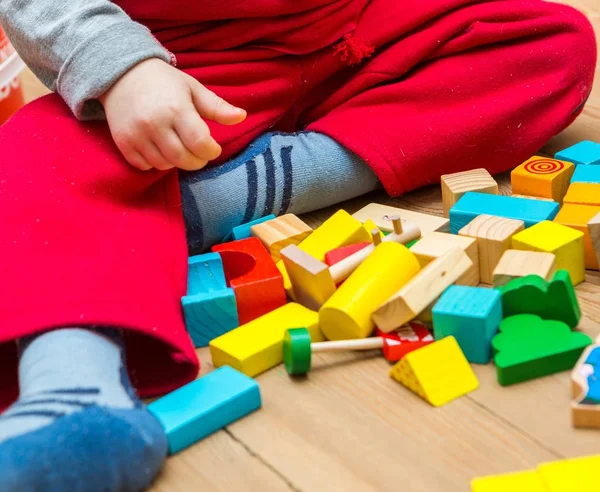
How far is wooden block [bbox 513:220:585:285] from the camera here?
0.71 metres

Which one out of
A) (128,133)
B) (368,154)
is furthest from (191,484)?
(368,154)

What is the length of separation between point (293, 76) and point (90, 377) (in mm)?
522

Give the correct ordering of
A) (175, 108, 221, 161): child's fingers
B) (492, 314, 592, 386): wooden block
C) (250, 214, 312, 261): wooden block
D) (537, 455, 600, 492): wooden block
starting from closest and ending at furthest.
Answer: (537, 455, 600, 492): wooden block < (492, 314, 592, 386): wooden block < (175, 108, 221, 161): child's fingers < (250, 214, 312, 261): wooden block

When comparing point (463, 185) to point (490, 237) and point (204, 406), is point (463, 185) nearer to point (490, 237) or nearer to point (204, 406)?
point (490, 237)

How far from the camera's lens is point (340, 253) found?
76cm

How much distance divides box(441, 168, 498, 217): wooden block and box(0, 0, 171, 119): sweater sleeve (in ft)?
1.07

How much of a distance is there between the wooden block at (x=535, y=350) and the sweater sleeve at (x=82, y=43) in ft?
1.37

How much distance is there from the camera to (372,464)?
0.55 m

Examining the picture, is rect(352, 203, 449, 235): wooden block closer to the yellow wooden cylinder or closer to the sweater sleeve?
the yellow wooden cylinder

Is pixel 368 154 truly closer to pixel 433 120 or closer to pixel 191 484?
pixel 433 120

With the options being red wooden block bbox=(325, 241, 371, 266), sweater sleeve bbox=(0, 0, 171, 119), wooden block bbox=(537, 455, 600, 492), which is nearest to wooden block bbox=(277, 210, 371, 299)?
red wooden block bbox=(325, 241, 371, 266)

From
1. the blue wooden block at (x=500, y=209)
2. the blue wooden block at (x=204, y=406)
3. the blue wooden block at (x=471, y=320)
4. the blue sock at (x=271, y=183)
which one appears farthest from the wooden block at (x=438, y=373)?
the blue sock at (x=271, y=183)

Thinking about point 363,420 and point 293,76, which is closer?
point 363,420

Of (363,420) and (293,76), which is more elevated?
(293,76)
